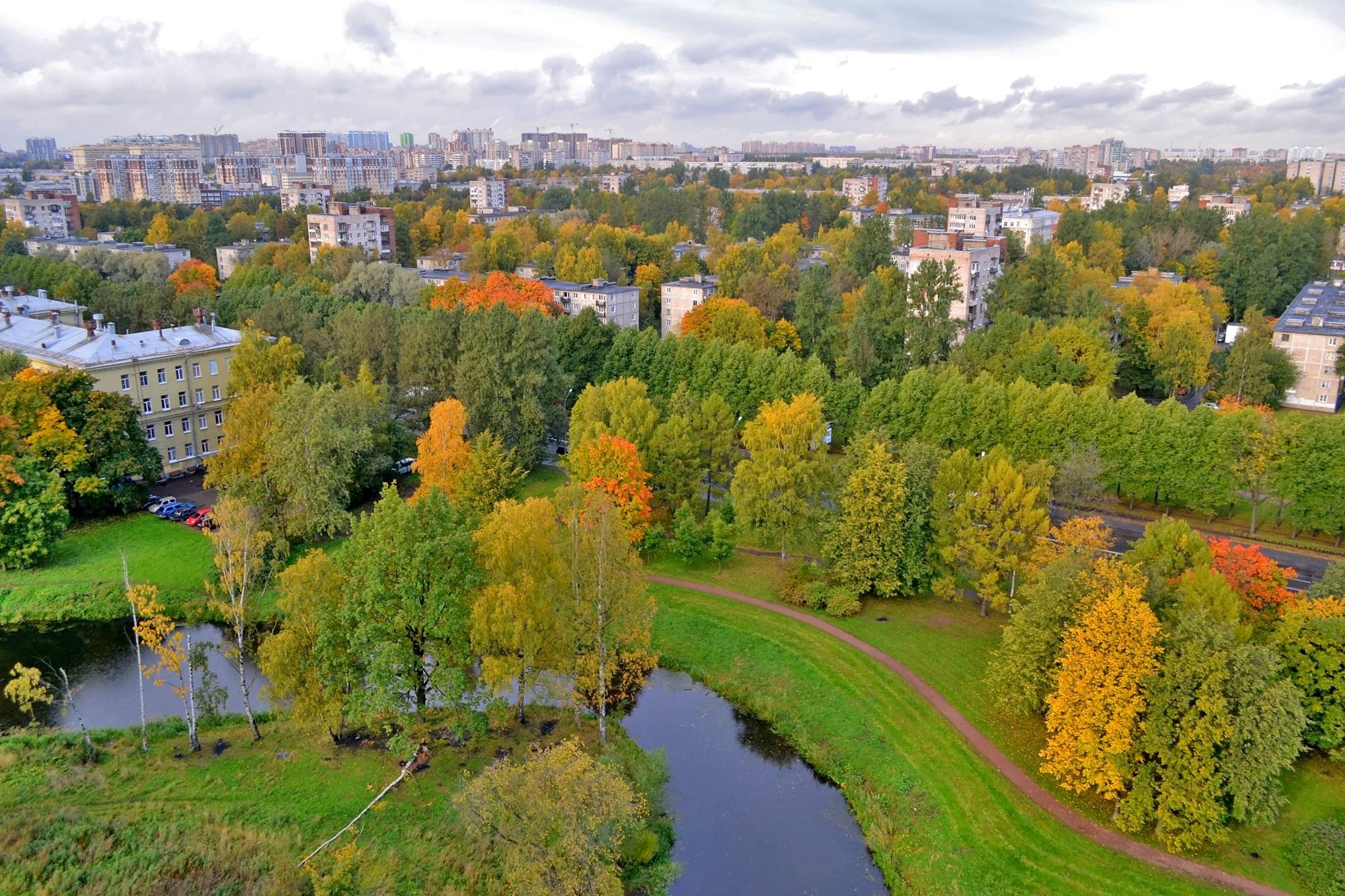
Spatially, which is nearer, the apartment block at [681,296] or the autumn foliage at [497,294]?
the autumn foliage at [497,294]

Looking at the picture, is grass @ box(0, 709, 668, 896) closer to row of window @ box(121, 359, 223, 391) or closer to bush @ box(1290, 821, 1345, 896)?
bush @ box(1290, 821, 1345, 896)

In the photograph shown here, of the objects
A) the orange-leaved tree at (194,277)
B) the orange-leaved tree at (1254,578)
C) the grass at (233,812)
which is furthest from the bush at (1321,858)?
the orange-leaved tree at (194,277)

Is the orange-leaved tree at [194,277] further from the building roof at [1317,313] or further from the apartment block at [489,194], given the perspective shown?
the apartment block at [489,194]

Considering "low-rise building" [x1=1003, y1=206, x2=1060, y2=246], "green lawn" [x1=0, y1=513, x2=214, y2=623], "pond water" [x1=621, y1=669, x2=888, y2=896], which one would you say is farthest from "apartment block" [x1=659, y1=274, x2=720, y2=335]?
"pond water" [x1=621, y1=669, x2=888, y2=896]

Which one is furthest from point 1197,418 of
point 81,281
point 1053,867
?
point 81,281

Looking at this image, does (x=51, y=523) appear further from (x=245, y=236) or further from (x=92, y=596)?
(x=245, y=236)

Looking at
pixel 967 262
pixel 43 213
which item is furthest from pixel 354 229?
pixel 967 262

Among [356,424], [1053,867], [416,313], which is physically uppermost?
[416,313]
